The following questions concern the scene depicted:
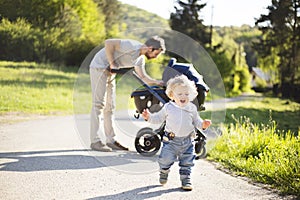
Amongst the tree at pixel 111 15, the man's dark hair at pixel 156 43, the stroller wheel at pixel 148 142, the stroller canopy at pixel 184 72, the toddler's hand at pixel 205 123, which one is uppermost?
the tree at pixel 111 15

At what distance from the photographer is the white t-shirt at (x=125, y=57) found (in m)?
4.45

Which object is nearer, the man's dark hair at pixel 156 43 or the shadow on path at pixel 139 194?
the shadow on path at pixel 139 194

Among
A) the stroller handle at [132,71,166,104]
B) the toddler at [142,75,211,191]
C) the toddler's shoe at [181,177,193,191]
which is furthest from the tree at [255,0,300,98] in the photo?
the toddler's shoe at [181,177,193,191]

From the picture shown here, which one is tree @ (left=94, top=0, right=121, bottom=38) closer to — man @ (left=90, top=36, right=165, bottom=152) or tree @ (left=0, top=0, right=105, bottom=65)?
tree @ (left=0, top=0, right=105, bottom=65)

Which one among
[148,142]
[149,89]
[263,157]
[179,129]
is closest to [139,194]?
[179,129]

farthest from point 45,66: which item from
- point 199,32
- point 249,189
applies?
point 199,32

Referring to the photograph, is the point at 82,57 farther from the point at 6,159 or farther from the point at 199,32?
the point at 199,32

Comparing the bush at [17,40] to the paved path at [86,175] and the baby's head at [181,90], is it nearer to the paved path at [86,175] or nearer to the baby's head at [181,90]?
the paved path at [86,175]

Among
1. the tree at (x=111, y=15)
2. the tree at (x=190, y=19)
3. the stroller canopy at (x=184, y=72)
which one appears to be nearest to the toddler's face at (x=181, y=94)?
the stroller canopy at (x=184, y=72)

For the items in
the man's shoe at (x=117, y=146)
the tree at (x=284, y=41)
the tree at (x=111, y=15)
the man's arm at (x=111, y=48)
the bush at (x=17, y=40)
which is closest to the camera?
the bush at (x=17, y=40)

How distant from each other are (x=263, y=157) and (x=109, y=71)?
1874 mm

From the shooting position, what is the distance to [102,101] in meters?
4.71

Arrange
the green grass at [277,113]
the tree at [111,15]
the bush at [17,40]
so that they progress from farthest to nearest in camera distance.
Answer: the green grass at [277,113]
the tree at [111,15]
the bush at [17,40]

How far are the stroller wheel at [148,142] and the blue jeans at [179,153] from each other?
1.01 meters
